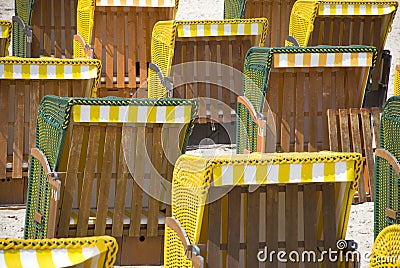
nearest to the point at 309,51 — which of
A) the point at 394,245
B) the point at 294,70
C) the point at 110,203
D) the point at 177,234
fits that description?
the point at 294,70

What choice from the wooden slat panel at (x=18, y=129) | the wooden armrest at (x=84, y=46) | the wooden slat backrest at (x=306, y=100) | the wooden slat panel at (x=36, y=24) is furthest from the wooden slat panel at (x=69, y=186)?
the wooden slat panel at (x=36, y=24)

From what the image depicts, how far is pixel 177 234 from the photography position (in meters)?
4.22

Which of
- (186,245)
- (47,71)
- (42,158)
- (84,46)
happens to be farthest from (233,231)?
(84,46)

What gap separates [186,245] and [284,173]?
0.49 metres

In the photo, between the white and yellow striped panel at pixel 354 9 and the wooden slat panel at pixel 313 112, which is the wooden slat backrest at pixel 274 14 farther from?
the wooden slat panel at pixel 313 112

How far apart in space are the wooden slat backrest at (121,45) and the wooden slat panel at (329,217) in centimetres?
499

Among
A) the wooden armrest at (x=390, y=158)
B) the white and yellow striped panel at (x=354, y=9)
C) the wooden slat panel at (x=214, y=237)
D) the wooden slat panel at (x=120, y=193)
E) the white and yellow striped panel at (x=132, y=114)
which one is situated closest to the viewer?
the wooden slat panel at (x=214, y=237)

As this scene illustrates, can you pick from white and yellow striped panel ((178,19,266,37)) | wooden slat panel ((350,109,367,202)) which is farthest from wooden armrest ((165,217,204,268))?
white and yellow striped panel ((178,19,266,37))

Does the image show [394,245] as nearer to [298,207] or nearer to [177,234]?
[298,207]

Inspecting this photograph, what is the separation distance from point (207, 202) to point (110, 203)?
140 cm

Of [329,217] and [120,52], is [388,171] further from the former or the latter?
[120,52]

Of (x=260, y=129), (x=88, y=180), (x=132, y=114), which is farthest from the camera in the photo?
(x=260, y=129)

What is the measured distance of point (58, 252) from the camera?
2.73 m

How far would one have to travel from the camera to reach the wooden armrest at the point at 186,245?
3.84 m
